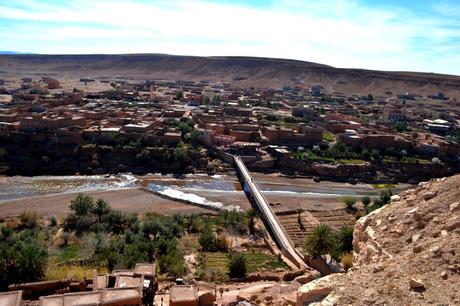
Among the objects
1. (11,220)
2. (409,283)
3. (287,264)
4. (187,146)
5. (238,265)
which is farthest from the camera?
(187,146)

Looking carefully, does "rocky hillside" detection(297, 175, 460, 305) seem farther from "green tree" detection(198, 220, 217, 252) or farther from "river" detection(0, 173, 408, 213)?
"river" detection(0, 173, 408, 213)

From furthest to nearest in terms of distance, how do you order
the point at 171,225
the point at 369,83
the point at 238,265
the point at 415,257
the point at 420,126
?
the point at 369,83, the point at 420,126, the point at 171,225, the point at 238,265, the point at 415,257

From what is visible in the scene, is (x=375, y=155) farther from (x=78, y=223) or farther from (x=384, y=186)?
(x=78, y=223)

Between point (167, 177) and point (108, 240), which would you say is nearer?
point (108, 240)

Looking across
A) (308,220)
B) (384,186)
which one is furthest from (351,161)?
(308,220)

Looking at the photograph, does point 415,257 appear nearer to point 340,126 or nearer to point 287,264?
point 287,264

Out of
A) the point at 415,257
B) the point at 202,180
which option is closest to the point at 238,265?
the point at 415,257
